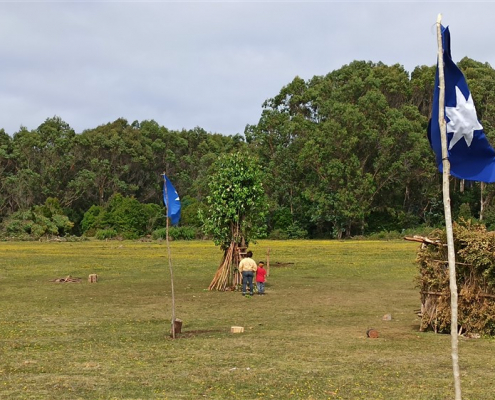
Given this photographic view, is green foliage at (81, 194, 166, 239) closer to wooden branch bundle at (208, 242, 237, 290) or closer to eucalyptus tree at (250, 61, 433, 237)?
eucalyptus tree at (250, 61, 433, 237)

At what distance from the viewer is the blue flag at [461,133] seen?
7.74 m

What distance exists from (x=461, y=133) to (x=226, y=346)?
350 inches

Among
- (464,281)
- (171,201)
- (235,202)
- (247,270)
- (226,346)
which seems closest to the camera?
(226,346)

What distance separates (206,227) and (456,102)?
21482 mm

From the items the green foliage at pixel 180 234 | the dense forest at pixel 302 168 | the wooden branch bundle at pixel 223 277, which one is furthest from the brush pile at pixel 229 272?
the green foliage at pixel 180 234

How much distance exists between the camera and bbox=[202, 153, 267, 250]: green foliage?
92.8ft

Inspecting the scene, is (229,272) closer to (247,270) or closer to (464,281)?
(247,270)

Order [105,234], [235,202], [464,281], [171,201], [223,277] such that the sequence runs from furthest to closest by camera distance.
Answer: [105,234] < [235,202] < [223,277] < [464,281] < [171,201]

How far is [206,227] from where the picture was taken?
28.7m

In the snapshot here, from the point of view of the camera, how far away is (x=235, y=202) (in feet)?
92.9

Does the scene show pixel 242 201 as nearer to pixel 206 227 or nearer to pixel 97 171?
pixel 206 227

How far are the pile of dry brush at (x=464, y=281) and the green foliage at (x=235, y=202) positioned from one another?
37.7 feet

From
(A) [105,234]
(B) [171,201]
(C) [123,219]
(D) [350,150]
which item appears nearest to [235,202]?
(B) [171,201]

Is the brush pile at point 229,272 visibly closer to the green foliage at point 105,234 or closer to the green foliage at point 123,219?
the green foliage at point 123,219
